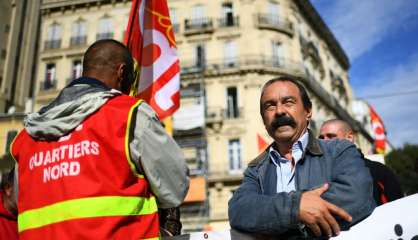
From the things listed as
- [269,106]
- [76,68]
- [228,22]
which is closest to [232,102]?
[228,22]

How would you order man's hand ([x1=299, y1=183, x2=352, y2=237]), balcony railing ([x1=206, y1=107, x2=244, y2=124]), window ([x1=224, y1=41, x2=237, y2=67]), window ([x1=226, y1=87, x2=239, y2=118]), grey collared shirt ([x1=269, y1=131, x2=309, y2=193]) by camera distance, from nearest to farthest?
man's hand ([x1=299, y1=183, x2=352, y2=237]) < grey collared shirt ([x1=269, y1=131, x2=309, y2=193]) < balcony railing ([x1=206, y1=107, x2=244, y2=124]) < window ([x1=226, y1=87, x2=239, y2=118]) < window ([x1=224, y1=41, x2=237, y2=67])

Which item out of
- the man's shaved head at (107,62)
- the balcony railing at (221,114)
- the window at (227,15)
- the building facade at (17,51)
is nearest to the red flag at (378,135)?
the balcony railing at (221,114)

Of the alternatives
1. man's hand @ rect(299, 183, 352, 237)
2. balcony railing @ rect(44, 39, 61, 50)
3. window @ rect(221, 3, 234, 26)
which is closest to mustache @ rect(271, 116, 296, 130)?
man's hand @ rect(299, 183, 352, 237)

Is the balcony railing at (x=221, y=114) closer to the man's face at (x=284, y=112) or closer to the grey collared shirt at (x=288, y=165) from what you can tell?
the man's face at (x=284, y=112)

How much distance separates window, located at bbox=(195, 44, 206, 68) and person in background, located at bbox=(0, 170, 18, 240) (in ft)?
77.3

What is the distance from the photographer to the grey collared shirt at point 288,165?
80.7 inches

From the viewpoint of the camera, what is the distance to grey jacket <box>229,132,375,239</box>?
5.72 ft

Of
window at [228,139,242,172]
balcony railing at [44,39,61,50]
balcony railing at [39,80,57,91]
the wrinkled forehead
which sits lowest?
the wrinkled forehead

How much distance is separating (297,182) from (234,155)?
22.5 m

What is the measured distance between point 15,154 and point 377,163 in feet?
7.45

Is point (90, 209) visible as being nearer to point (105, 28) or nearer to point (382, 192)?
point (382, 192)

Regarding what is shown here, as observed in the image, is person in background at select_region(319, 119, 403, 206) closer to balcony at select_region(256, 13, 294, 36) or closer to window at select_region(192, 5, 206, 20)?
balcony at select_region(256, 13, 294, 36)

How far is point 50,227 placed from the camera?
5.82 feet

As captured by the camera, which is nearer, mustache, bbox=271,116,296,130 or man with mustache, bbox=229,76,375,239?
→ man with mustache, bbox=229,76,375,239
